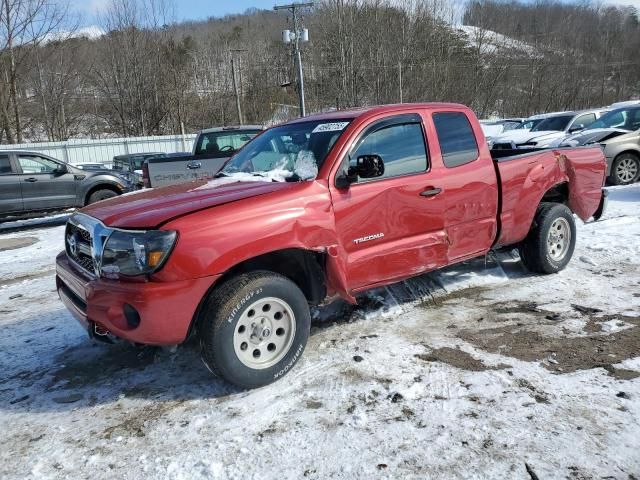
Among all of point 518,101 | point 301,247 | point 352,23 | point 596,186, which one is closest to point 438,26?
point 352,23

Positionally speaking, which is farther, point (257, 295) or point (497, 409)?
point (257, 295)

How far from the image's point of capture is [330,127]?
13.7ft

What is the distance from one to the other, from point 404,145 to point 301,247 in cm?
Result: 136

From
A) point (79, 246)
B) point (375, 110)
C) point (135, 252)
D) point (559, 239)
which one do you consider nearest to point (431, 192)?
point (375, 110)

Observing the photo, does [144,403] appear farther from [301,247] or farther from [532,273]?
[532,273]

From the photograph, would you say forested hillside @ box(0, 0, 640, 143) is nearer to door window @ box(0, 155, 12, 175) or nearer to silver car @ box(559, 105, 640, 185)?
door window @ box(0, 155, 12, 175)

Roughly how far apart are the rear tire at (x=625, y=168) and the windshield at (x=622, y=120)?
78 cm

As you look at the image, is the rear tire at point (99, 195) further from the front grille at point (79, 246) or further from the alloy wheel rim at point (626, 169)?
the alloy wheel rim at point (626, 169)

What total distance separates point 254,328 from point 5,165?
10.7 metres

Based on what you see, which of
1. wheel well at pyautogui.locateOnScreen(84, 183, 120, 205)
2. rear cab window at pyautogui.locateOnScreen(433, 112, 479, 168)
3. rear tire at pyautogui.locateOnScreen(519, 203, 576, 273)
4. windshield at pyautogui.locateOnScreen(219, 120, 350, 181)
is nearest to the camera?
windshield at pyautogui.locateOnScreen(219, 120, 350, 181)

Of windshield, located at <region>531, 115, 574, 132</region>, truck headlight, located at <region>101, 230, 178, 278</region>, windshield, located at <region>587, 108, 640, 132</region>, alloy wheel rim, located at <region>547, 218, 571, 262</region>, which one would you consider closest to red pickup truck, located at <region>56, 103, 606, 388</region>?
truck headlight, located at <region>101, 230, 178, 278</region>

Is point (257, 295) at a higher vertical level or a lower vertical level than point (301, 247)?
lower

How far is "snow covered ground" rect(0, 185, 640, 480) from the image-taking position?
2701 mm

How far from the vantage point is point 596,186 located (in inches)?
232
